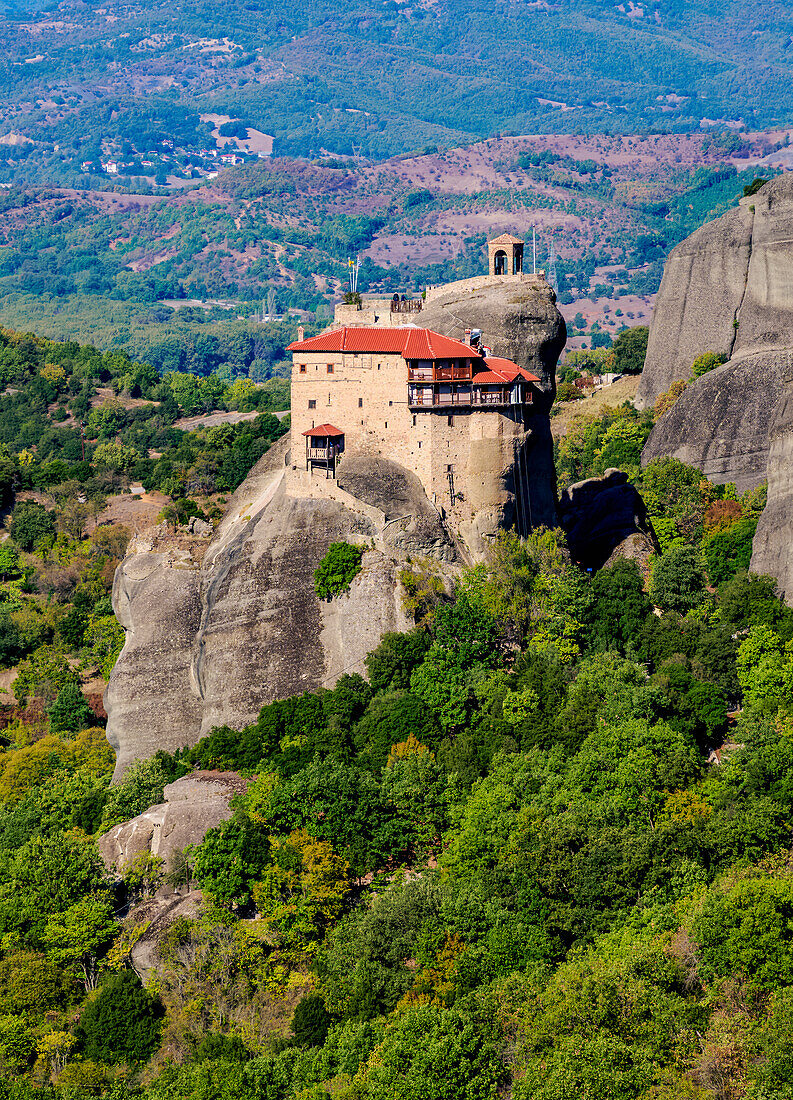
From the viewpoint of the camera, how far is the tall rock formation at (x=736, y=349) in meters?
88.4

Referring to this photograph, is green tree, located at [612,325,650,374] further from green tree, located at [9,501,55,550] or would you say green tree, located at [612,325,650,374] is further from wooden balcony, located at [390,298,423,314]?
wooden balcony, located at [390,298,423,314]

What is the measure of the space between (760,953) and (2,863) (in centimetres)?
3186

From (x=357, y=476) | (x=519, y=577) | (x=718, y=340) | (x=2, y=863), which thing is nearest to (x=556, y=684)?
(x=519, y=577)

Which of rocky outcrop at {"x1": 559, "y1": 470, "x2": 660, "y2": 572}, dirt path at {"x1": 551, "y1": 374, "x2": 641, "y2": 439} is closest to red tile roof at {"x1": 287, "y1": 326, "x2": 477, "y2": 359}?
rocky outcrop at {"x1": 559, "y1": 470, "x2": 660, "y2": 572}

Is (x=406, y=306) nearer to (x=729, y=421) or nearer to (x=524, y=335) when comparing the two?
(x=524, y=335)

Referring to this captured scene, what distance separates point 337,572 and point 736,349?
136 feet

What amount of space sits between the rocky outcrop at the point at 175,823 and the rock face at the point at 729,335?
38588 mm

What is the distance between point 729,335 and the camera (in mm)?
103625

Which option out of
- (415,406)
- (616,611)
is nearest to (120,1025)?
(616,611)

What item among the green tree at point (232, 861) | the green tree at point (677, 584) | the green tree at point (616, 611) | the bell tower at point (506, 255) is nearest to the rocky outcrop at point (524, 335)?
the bell tower at point (506, 255)

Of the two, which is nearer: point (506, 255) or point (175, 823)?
point (175, 823)

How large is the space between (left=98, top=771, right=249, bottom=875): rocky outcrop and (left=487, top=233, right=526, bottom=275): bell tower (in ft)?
95.4

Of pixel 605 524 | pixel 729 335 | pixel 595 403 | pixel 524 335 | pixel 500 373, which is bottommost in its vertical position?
pixel 595 403

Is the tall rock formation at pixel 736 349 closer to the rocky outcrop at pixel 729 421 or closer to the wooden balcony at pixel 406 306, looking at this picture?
the rocky outcrop at pixel 729 421
